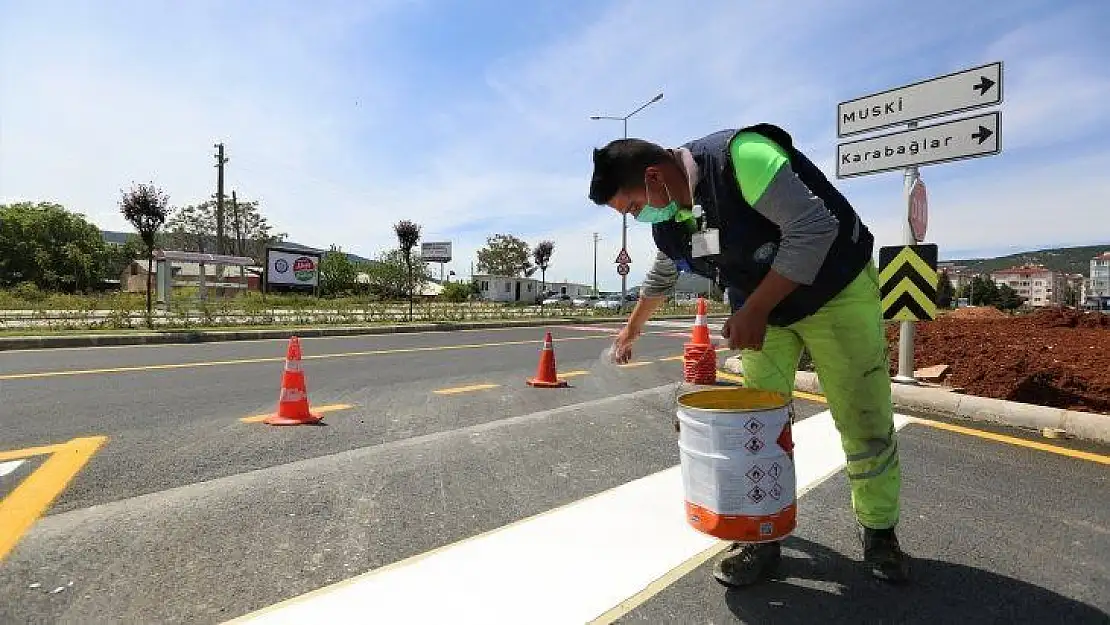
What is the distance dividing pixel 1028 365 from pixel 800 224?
17.2 feet

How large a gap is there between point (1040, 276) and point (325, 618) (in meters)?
203

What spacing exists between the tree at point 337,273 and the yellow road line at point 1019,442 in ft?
158

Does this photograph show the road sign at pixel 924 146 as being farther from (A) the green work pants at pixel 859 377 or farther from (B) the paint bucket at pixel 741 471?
(B) the paint bucket at pixel 741 471

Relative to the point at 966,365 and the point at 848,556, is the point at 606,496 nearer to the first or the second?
the point at 848,556

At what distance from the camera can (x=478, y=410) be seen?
17.1 feet

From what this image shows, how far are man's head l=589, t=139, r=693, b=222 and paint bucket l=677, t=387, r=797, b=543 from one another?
72 cm

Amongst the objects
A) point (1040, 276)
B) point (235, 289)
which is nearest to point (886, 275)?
point (235, 289)

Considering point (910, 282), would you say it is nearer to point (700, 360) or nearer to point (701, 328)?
point (700, 360)

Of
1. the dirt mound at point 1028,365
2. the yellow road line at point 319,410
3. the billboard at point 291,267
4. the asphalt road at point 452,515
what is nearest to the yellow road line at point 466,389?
the asphalt road at point 452,515

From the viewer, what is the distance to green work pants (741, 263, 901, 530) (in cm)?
206

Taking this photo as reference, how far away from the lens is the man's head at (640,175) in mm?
2029

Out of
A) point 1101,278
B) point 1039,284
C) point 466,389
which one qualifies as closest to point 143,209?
point 466,389

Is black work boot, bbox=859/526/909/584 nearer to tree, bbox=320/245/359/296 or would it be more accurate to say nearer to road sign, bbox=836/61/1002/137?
road sign, bbox=836/61/1002/137

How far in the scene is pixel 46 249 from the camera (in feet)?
178
